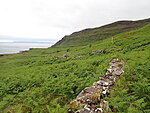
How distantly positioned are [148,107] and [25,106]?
722cm

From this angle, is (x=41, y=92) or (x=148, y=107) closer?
(x=148, y=107)

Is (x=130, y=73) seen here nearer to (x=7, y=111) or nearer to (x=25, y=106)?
(x=25, y=106)

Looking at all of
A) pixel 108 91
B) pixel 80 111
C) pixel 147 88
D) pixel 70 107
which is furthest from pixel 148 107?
pixel 70 107

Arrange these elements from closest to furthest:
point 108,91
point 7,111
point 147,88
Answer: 1. point 147,88
2. point 108,91
3. point 7,111

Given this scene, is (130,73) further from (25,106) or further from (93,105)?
(25,106)

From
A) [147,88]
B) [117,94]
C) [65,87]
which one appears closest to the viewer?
[147,88]

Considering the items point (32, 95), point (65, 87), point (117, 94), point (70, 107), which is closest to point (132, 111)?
point (117, 94)

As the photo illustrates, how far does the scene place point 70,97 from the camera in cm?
782

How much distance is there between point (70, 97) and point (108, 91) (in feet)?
8.98

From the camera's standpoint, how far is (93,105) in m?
5.47

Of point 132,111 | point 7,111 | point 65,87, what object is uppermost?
point 132,111

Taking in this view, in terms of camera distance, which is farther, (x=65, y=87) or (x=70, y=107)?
(x=65, y=87)

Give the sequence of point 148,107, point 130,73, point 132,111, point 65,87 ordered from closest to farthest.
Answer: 1. point 132,111
2. point 148,107
3. point 130,73
4. point 65,87

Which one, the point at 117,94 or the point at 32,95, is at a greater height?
the point at 117,94
